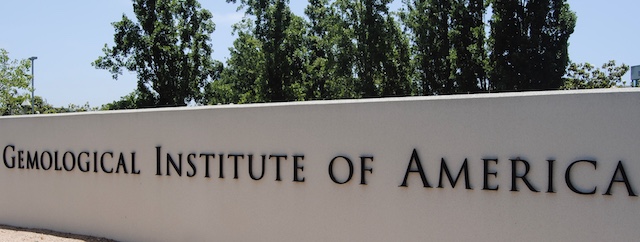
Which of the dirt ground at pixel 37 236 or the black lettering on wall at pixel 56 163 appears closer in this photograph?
the dirt ground at pixel 37 236

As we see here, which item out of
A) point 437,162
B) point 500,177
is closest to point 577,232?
point 500,177

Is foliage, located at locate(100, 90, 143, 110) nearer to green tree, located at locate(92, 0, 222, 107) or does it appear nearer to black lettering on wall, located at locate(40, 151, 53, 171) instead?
green tree, located at locate(92, 0, 222, 107)

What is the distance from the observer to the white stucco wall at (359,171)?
17.4ft

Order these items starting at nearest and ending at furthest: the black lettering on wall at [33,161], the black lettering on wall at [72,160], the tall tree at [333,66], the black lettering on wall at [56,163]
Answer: the black lettering on wall at [72,160]
the black lettering on wall at [56,163]
the black lettering on wall at [33,161]
the tall tree at [333,66]

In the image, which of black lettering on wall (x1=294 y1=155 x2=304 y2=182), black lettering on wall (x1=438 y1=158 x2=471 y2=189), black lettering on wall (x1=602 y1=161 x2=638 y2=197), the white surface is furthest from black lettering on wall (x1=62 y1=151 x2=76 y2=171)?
the white surface

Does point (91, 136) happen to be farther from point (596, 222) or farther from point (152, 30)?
point (152, 30)

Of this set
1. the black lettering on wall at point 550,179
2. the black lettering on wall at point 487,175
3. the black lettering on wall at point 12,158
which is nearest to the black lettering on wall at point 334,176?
the black lettering on wall at point 487,175

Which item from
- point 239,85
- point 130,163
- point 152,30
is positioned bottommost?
point 130,163

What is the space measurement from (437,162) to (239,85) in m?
25.1

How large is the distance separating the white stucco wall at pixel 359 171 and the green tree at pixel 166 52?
2025 cm

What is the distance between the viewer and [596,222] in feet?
17.4

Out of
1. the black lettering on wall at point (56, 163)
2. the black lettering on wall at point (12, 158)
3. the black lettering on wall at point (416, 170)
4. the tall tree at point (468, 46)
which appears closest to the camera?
the black lettering on wall at point (416, 170)

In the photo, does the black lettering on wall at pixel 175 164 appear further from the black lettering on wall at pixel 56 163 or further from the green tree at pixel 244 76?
the green tree at pixel 244 76

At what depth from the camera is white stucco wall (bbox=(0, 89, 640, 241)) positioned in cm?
531
